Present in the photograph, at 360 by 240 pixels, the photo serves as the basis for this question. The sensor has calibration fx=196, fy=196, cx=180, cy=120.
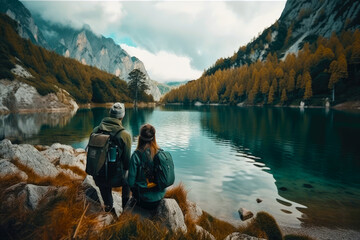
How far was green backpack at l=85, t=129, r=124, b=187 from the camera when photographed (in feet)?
14.2

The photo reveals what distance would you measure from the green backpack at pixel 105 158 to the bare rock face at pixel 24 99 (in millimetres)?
76320

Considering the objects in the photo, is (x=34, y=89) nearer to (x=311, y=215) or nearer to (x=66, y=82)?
(x=66, y=82)

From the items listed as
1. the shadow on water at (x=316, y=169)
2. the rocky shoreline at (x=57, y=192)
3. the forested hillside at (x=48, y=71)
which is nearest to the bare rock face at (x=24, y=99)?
the forested hillside at (x=48, y=71)

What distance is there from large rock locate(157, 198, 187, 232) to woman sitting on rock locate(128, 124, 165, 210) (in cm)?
22

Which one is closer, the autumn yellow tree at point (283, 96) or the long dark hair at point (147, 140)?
the long dark hair at point (147, 140)

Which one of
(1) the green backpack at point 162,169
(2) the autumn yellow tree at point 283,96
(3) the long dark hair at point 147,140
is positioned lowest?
(1) the green backpack at point 162,169

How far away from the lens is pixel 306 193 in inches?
438

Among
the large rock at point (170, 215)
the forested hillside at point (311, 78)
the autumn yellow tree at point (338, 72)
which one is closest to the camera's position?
the large rock at point (170, 215)

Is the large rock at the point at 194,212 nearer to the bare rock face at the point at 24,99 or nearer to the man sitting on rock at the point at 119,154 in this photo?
the man sitting on rock at the point at 119,154

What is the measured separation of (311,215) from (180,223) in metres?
7.74

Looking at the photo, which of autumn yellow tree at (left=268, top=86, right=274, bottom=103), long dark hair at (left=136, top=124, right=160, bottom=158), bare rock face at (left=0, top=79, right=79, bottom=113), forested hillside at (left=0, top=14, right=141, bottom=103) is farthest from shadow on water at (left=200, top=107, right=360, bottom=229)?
autumn yellow tree at (left=268, top=86, right=274, bottom=103)

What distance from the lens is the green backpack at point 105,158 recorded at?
4.32 m

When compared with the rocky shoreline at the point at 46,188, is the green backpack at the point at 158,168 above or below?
above

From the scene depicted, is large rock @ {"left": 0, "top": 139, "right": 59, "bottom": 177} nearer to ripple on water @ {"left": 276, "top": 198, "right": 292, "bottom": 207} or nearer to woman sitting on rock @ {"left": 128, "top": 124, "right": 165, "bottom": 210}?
woman sitting on rock @ {"left": 128, "top": 124, "right": 165, "bottom": 210}
